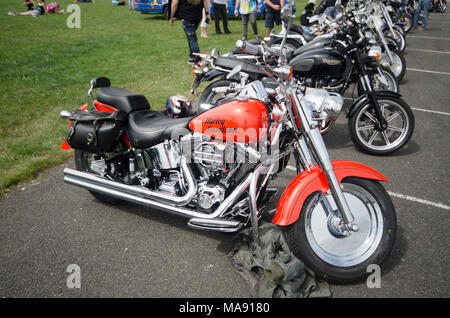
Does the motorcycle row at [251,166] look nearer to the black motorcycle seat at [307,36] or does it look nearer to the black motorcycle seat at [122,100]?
the black motorcycle seat at [122,100]

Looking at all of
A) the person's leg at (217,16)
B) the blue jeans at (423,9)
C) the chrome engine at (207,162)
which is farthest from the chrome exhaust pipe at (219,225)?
the blue jeans at (423,9)

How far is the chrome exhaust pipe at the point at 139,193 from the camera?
2.46m

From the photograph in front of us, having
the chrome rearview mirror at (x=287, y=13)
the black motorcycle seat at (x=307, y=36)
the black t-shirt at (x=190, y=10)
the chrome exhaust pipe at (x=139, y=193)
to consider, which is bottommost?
the chrome exhaust pipe at (x=139, y=193)

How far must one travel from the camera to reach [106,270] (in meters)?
2.55

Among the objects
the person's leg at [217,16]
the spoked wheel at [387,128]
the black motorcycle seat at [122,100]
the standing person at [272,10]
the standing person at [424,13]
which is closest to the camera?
the black motorcycle seat at [122,100]

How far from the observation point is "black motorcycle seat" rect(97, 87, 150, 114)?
2984 millimetres

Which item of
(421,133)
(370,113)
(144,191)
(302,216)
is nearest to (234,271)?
(302,216)

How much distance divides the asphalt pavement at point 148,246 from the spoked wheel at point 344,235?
18cm

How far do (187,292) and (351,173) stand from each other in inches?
57.0

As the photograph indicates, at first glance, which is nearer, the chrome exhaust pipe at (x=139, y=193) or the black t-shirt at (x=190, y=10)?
the chrome exhaust pipe at (x=139, y=193)

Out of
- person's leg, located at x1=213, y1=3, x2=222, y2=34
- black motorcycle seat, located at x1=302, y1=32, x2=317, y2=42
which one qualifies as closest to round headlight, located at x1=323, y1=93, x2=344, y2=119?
black motorcycle seat, located at x1=302, y1=32, x2=317, y2=42

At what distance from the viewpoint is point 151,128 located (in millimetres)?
2762

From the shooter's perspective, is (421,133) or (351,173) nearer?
(351,173)
